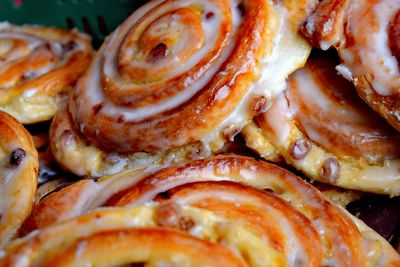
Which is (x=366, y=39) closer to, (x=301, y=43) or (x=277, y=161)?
(x=301, y=43)

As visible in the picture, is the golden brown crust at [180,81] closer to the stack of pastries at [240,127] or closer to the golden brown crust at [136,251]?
the stack of pastries at [240,127]

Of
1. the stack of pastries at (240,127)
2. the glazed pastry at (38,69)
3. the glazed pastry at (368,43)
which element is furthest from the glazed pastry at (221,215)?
the glazed pastry at (38,69)

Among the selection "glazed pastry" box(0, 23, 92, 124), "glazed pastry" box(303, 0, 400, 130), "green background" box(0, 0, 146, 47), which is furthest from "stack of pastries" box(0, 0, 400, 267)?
"green background" box(0, 0, 146, 47)

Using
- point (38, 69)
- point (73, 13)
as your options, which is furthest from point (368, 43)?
point (73, 13)

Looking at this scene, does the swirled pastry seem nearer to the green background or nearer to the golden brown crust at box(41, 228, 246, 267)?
the golden brown crust at box(41, 228, 246, 267)

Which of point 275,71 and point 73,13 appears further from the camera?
point 73,13

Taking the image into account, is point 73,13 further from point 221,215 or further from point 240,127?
point 221,215

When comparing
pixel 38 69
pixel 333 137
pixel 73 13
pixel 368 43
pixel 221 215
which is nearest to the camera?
pixel 221 215
